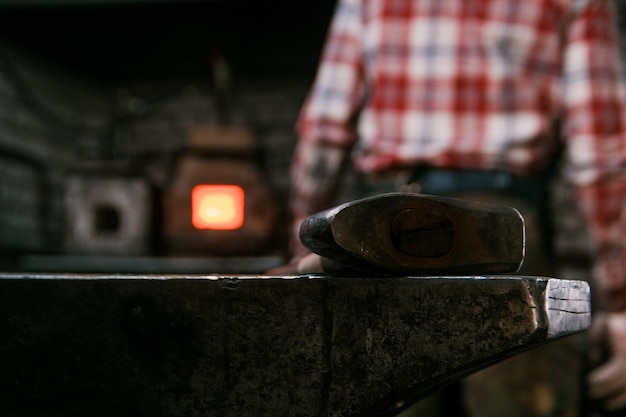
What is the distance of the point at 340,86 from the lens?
2.09 m

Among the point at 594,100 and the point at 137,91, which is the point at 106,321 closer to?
the point at 594,100

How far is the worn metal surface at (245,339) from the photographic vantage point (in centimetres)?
71

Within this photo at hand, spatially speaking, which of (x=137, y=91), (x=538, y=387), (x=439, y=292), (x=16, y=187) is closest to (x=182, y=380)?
(x=439, y=292)

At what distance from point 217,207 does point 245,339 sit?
377 centimetres

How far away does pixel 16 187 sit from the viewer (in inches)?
187

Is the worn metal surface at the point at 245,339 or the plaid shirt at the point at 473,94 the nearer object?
the worn metal surface at the point at 245,339

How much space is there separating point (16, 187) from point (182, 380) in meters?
4.56

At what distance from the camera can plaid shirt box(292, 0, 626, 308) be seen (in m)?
1.96

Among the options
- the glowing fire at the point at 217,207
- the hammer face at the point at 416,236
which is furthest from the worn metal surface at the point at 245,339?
the glowing fire at the point at 217,207

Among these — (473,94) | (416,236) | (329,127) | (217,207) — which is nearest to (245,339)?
(416,236)

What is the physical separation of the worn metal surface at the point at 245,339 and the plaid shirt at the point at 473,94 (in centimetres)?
131

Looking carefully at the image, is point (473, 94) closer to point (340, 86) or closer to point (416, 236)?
point (340, 86)

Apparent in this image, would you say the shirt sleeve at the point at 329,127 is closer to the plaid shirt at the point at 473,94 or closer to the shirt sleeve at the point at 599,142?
the plaid shirt at the point at 473,94

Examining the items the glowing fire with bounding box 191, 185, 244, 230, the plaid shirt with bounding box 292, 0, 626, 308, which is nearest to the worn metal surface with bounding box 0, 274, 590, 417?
the plaid shirt with bounding box 292, 0, 626, 308
